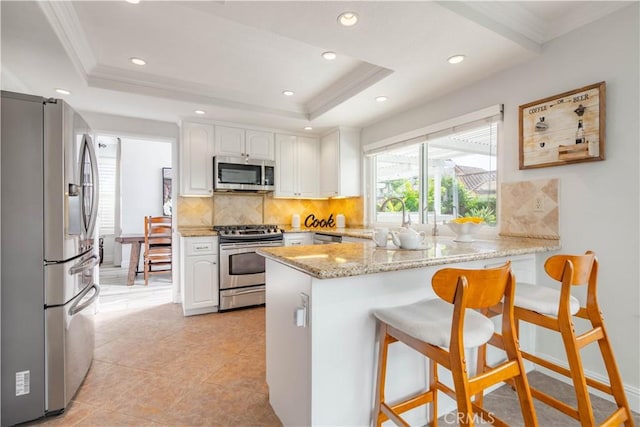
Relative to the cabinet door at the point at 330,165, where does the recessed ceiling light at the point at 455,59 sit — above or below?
above

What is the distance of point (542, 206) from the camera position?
2.16 meters

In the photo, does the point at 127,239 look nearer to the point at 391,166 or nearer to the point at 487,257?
the point at 391,166

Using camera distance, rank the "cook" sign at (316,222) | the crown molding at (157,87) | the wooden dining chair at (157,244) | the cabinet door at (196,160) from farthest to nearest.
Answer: the wooden dining chair at (157,244)
the "cook" sign at (316,222)
the cabinet door at (196,160)
the crown molding at (157,87)

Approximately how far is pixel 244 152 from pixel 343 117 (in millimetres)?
1342

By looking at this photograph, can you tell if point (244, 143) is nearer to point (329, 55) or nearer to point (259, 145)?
point (259, 145)

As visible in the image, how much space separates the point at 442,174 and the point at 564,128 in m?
1.15

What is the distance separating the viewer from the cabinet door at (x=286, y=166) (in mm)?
4094

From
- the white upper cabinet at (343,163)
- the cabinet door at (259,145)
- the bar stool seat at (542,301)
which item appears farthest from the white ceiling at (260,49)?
the bar stool seat at (542,301)

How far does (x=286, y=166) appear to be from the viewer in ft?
13.6

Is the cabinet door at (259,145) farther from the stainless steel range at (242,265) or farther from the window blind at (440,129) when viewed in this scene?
the window blind at (440,129)

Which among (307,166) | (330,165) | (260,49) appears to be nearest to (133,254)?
(307,166)

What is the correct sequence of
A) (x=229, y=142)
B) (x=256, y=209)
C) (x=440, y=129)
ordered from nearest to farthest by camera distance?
(x=440, y=129) → (x=229, y=142) → (x=256, y=209)

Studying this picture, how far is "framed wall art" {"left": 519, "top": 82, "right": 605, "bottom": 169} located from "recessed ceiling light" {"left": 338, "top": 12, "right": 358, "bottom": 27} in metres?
1.46

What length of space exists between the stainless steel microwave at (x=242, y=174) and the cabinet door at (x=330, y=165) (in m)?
0.74
